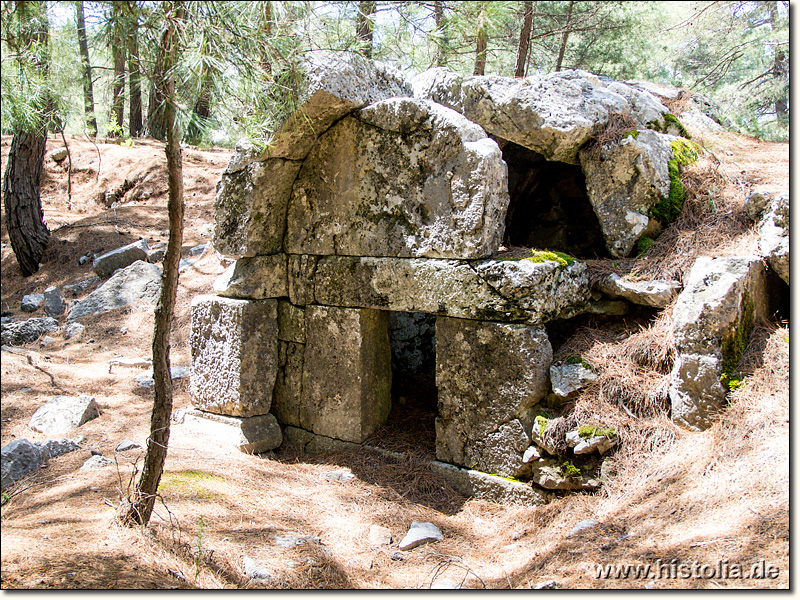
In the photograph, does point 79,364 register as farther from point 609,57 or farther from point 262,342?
point 609,57

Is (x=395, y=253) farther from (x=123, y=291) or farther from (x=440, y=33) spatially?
(x=123, y=291)

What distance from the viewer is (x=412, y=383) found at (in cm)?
619

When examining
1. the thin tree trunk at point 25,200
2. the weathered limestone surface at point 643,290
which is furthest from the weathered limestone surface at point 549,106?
the thin tree trunk at point 25,200

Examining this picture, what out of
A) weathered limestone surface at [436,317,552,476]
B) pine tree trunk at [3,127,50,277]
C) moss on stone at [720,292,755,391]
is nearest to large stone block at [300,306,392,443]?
weathered limestone surface at [436,317,552,476]

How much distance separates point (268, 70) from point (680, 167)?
3482 millimetres

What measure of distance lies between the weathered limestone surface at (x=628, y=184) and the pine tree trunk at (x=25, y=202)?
28.5 ft

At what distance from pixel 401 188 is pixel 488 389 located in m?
1.70

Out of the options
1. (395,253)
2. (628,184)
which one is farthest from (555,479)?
(628,184)

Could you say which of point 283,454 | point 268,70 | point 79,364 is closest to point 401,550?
point 283,454

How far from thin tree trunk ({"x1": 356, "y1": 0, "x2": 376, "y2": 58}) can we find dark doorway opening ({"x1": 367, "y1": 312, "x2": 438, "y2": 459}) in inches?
123

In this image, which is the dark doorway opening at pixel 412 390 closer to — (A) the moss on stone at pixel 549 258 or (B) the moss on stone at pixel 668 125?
(A) the moss on stone at pixel 549 258

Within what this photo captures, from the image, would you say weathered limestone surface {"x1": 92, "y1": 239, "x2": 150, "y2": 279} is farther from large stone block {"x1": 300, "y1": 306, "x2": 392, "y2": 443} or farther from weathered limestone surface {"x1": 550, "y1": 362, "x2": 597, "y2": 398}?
weathered limestone surface {"x1": 550, "y1": 362, "x2": 597, "y2": 398}

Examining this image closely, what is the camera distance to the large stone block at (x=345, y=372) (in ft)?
16.0

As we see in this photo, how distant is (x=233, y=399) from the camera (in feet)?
16.9
